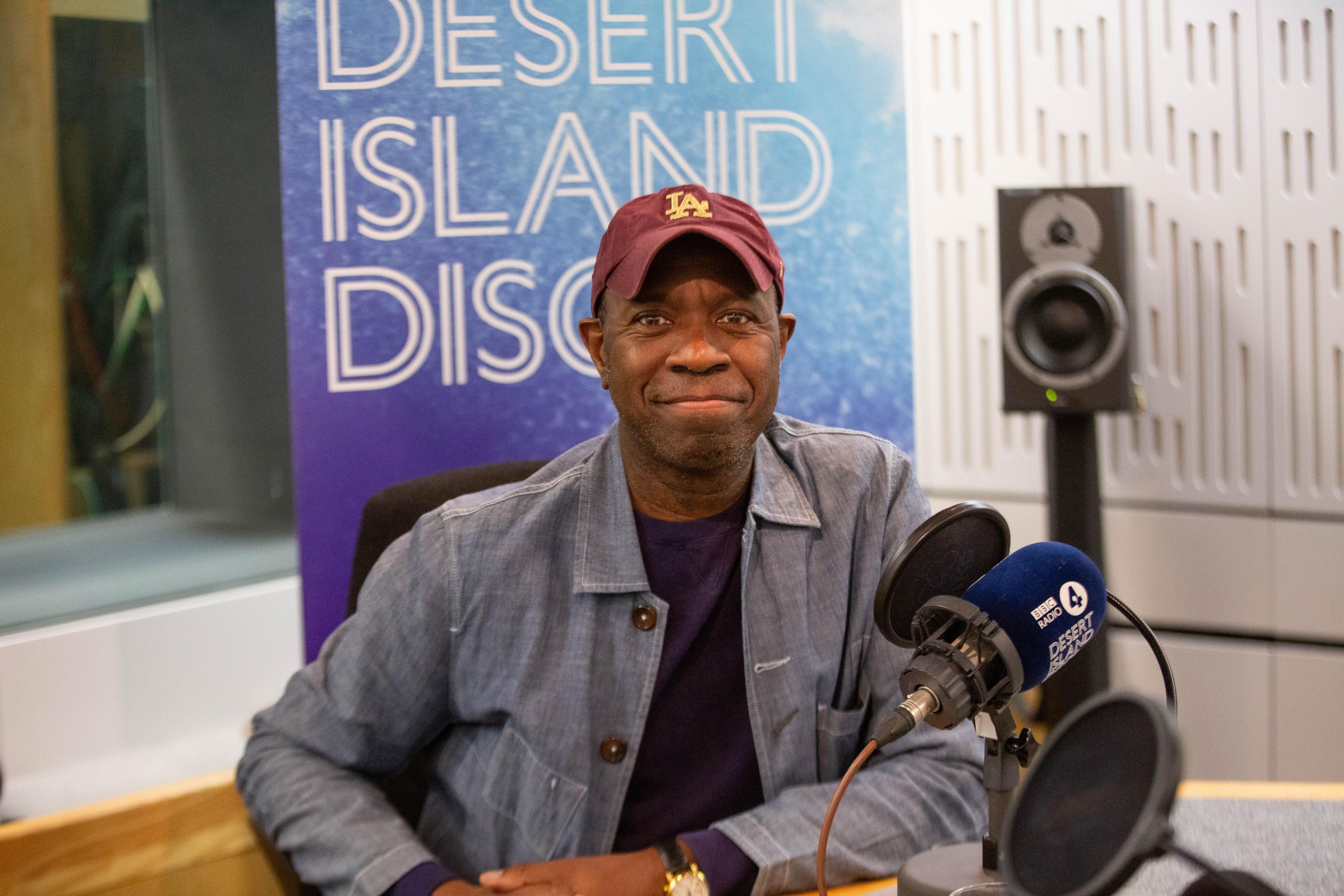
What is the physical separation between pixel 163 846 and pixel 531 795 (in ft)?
1.27

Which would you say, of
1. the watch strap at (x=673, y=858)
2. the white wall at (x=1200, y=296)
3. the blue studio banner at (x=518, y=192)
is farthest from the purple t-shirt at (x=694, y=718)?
the white wall at (x=1200, y=296)

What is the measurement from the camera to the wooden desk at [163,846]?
116 centimetres

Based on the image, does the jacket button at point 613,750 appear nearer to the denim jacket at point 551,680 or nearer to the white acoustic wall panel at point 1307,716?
the denim jacket at point 551,680

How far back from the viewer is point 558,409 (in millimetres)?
1906

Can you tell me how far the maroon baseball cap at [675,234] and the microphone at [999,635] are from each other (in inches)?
20.7

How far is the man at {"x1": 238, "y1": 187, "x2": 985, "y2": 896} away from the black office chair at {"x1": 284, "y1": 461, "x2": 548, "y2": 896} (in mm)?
67

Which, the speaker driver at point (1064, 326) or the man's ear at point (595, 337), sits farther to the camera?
the speaker driver at point (1064, 326)

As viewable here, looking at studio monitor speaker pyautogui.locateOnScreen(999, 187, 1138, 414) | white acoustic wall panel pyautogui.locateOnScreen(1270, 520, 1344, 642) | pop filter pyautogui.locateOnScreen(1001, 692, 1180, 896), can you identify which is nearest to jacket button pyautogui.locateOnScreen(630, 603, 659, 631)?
pop filter pyautogui.locateOnScreen(1001, 692, 1180, 896)

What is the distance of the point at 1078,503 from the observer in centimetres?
271

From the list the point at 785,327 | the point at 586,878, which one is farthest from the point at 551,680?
the point at 785,327

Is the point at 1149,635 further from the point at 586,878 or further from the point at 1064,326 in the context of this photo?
the point at 1064,326

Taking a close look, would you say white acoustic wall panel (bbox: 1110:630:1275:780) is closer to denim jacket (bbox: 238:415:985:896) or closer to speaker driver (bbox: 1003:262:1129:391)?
speaker driver (bbox: 1003:262:1129:391)

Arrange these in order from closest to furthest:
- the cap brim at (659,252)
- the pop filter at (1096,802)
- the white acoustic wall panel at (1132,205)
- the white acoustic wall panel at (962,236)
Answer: the pop filter at (1096,802), the cap brim at (659,252), the white acoustic wall panel at (1132,205), the white acoustic wall panel at (962,236)

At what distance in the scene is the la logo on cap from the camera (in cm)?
128
